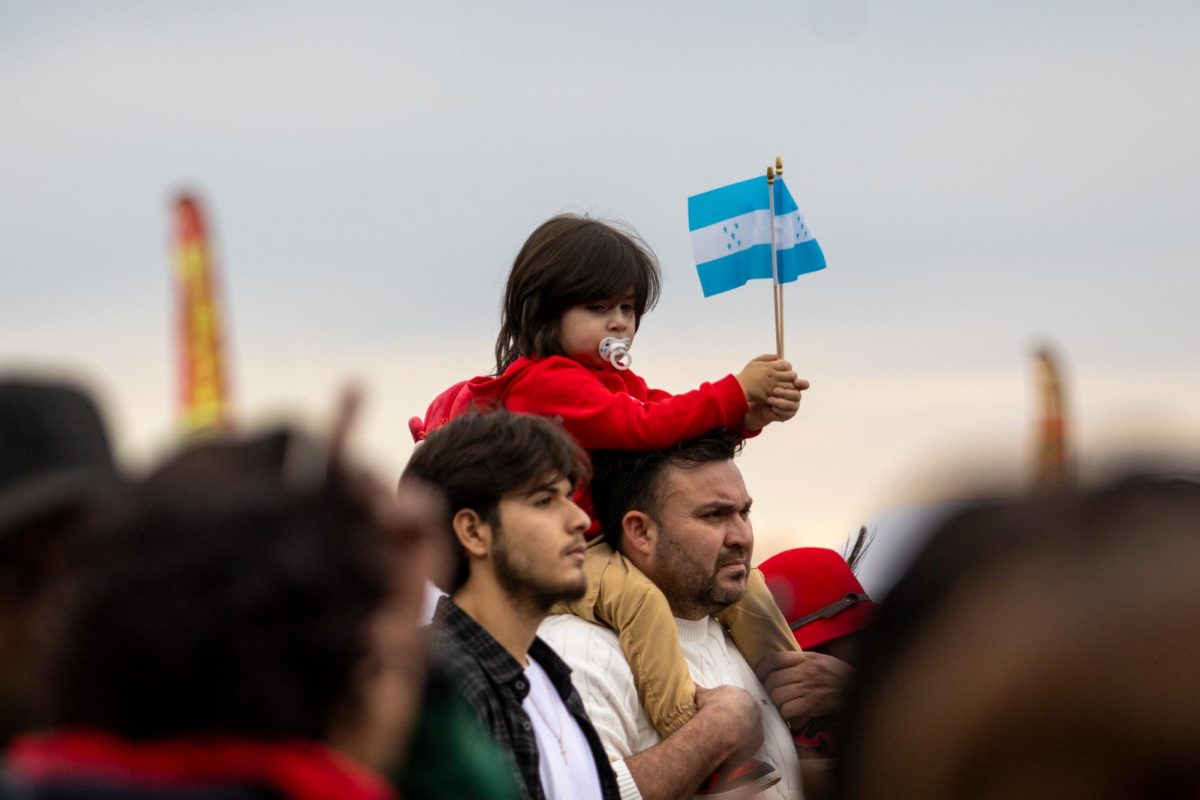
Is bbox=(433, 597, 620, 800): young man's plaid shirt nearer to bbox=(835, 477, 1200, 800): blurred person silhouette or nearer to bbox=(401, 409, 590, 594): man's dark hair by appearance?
bbox=(401, 409, 590, 594): man's dark hair

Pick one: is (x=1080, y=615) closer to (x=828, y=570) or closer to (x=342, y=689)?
(x=342, y=689)

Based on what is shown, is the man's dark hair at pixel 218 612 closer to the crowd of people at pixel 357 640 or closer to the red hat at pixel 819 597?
the crowd of people at pixel 357 640

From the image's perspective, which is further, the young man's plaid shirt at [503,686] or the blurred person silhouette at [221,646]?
the young man's plaid shirt at [503,686]

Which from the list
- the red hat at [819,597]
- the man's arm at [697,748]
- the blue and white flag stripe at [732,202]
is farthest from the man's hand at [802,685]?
the blue and white flag stripe at [732,202]

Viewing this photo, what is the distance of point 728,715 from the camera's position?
5.04 meters

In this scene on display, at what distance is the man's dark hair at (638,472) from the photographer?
569 centimetres

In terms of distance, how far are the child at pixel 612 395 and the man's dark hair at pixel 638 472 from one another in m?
0.07

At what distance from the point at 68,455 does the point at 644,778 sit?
2924 mm

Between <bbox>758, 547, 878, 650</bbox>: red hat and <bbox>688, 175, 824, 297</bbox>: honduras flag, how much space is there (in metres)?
1.13

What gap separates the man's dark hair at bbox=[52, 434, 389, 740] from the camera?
1296 millimetres

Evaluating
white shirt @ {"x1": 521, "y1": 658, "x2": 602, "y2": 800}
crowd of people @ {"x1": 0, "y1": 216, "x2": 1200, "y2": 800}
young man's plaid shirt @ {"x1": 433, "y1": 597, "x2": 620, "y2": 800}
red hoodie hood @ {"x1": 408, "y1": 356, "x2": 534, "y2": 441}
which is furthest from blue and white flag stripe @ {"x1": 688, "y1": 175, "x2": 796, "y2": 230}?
crowd of people @ {"x1": 0, "y1": 216, "x2": 1200, "y2": 800}

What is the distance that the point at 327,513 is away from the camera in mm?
1391

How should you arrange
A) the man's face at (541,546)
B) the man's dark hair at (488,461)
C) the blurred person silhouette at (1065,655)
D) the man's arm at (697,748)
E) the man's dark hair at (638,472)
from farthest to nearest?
the man's dark hair at (638,472)
the man's arm at (697,748)
the man's dark hair at (488,461)
the man's face at (541,546)
the blurred person silhouette at (1065,655)

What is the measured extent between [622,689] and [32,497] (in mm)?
3140
